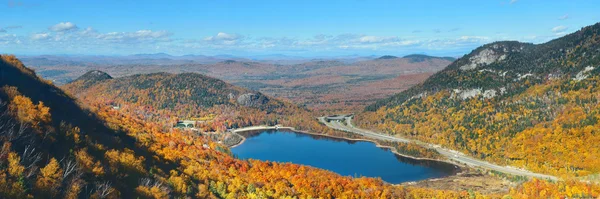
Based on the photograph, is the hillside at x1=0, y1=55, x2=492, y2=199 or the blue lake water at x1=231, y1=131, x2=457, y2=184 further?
the blue lake water at x1=231, y1=131, x2=457, y2=184

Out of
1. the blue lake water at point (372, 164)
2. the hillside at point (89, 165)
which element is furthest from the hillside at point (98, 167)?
the blue lake water at point (372, 164)

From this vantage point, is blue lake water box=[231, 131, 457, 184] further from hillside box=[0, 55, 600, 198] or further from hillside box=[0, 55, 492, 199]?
hillside box=[0, 55, 492, 199]

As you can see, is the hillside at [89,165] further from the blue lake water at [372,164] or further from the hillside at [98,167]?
the blue lake water at [372,164]

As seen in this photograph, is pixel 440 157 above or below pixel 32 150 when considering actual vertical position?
below

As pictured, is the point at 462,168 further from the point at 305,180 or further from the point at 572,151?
the point at 305,180

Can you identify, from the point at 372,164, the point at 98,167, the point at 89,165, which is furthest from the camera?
the point at 372,164

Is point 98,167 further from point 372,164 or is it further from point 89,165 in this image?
point 372,164

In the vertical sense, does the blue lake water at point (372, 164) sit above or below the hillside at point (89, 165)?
below

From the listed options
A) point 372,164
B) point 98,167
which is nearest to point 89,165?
point 98,167

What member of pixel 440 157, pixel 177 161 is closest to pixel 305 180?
pixel 177 161

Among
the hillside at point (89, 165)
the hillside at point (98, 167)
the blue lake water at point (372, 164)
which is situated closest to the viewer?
the hillside at point (89, 165)

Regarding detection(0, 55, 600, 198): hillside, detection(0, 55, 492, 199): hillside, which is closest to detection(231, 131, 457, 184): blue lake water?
detection(0, 55, 600, 198): hillside
